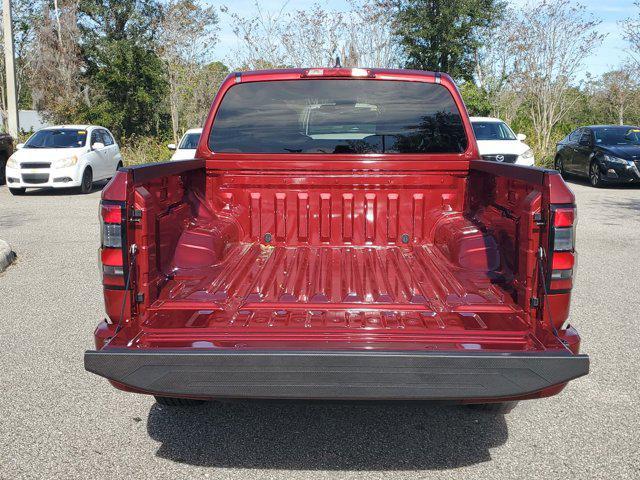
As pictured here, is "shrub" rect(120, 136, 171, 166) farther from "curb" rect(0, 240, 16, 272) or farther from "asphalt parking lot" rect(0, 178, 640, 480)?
"asphalt parking lot" rect(0, 178, 640, 480)

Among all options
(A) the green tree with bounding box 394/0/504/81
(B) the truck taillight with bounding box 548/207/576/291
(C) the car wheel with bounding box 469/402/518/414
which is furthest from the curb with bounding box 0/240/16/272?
(A) the green tree with bounding box 394/0/504/81

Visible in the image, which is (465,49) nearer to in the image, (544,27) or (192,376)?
(544,27)

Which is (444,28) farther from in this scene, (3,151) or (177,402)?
(177,402)

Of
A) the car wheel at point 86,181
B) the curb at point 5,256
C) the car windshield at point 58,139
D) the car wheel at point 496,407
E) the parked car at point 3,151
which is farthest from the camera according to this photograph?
the parked car at point 3,151

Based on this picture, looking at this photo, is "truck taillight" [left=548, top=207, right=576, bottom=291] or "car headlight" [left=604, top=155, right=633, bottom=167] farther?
"car headlight" [left=604, top=155, right=633, bottom=167]

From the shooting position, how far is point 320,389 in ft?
8.63

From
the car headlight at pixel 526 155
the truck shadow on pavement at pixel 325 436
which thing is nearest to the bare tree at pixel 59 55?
the car headlight at pixel 526 155

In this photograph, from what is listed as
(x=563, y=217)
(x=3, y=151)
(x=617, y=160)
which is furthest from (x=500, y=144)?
(x=563, y=217)

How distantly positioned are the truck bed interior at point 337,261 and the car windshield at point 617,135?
15.1 metres

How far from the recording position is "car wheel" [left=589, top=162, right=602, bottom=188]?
1714cm

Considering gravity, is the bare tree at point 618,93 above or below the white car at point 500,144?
above

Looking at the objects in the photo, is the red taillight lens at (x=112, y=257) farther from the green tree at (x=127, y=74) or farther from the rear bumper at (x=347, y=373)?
the green tree at (x=127, y=74)

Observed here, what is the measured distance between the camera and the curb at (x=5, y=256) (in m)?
7.89

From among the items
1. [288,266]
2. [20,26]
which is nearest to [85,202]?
[288,266]
